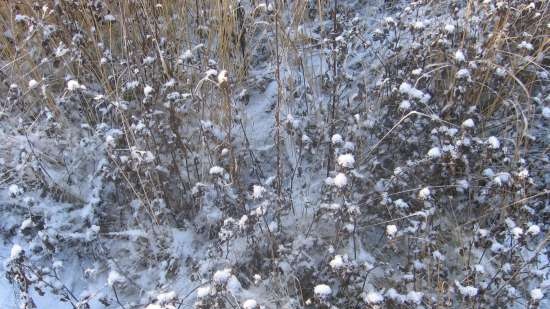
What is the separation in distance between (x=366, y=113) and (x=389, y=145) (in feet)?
0.63

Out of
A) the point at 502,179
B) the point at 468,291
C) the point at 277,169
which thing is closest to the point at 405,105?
the point at 502,179

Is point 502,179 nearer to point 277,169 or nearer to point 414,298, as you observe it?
point 414,298

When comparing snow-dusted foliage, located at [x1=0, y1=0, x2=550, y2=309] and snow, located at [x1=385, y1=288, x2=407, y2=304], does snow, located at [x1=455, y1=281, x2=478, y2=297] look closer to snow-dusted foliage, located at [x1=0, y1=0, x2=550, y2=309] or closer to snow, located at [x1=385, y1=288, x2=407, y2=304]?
snow-dusted foliage, located at [x1=0, y1=0, x2=550, y2=309]

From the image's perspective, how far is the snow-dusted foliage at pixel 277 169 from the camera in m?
1.92

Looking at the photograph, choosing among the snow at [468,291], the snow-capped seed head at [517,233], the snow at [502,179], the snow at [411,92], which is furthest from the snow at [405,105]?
the snow at [468,291]

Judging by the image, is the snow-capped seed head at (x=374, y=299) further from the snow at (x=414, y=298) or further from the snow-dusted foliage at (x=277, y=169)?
the snow at (x=414, y=298)

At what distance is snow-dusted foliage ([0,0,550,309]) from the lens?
6.30 feet

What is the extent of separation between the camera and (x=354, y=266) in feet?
5.93

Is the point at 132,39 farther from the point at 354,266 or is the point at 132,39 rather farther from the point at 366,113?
the point at 354,266

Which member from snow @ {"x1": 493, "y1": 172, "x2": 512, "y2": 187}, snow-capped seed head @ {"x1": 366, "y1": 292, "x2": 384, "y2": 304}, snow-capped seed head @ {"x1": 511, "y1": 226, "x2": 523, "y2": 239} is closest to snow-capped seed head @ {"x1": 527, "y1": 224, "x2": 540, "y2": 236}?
snow-capped seed head @ {"x1": 511, "y1": 226, "x2": 523, "y2": 239}

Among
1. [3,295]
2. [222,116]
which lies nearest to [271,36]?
[222,116]

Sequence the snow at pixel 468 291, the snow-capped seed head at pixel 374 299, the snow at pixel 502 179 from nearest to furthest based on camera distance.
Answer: the snow-capped seed head at pixel 374 299 < the snow at pixel 468 291 < the snow at pixel 502 179

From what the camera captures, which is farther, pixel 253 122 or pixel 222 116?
pixel 253 122

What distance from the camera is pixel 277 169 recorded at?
2127 millimetres
